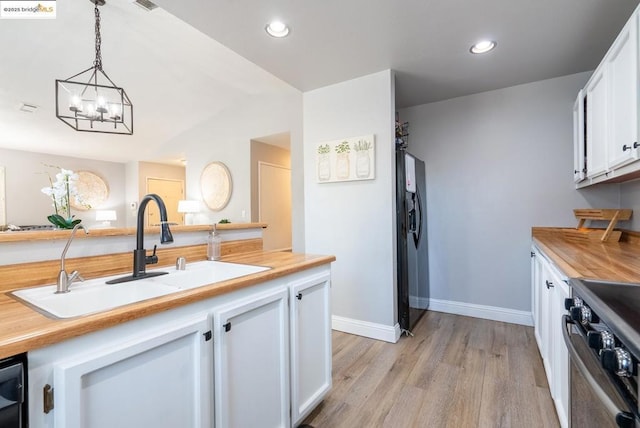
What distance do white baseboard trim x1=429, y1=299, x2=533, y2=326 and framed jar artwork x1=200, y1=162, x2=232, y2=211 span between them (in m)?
A: 3.75

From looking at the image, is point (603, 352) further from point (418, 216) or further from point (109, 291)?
point (418, 216)

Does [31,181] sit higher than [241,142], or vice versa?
[241,142]

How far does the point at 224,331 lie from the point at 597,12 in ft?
9.44

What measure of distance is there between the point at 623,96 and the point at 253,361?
7.55 ft

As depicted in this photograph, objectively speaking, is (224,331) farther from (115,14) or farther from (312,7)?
(115,14)

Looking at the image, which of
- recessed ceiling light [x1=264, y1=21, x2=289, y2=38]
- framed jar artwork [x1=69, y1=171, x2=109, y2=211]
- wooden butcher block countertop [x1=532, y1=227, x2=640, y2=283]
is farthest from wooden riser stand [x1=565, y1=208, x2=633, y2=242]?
framed jar artwork [x1=69, y1=171, x2=109, y2=211]

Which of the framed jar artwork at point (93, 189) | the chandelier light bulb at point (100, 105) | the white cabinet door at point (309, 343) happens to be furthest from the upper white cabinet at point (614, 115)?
the framed jar artwork at point (93, 189)

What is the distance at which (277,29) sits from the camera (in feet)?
6.79

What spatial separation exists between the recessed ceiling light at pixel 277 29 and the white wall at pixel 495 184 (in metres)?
2.03

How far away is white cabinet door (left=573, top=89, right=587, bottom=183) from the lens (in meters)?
2.33

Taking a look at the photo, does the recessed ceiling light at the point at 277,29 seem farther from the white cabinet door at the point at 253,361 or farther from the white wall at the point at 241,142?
the white wall at the point at 241,142

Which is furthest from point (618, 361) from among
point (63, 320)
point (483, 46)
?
point (483, 46)

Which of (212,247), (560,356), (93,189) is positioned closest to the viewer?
(560,356)

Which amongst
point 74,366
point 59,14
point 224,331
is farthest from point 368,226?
point 59,14
